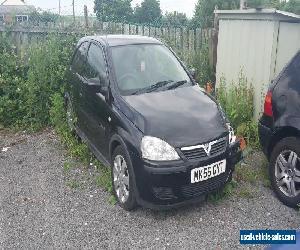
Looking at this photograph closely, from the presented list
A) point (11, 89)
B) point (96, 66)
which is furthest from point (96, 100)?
point (11, 89)

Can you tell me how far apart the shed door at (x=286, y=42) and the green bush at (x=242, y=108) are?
0.62m

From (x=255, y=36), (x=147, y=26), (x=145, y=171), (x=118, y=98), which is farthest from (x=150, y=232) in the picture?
(x=147, y=26)

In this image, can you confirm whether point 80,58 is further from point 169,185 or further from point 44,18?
point 44,18

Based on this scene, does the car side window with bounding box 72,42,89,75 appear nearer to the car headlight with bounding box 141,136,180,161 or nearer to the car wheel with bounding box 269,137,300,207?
the car headlight with bounding box 141,136,180,161

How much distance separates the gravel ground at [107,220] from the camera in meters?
3.92

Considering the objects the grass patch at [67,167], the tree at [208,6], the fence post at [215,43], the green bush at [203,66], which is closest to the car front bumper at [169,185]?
the grass patch at [67,167]

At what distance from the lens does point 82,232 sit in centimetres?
409

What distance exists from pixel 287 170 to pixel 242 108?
7.37 feet

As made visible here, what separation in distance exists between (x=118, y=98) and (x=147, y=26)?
218 inches

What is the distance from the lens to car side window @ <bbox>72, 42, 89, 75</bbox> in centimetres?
592

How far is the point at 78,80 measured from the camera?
5875 millimetres

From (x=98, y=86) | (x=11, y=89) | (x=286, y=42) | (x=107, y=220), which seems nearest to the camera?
(x=107, y=220)

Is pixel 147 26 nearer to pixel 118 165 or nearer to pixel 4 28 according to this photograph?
pixel 4 28

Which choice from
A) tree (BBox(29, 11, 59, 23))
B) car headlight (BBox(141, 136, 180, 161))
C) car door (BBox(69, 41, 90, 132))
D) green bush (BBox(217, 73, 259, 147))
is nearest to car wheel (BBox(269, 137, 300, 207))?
car headlight (BBox(141, 136, 180, 161))
